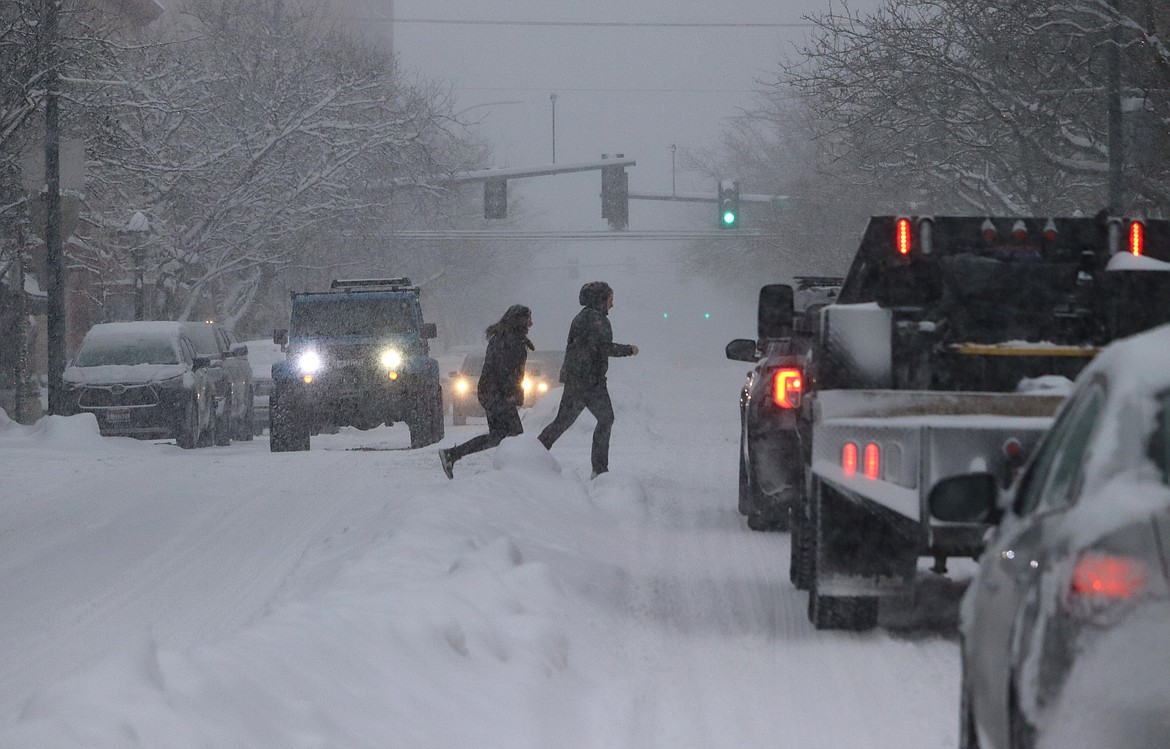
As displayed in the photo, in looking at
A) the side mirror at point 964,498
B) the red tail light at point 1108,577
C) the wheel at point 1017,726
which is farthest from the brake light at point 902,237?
the red tail light at point 1108,577

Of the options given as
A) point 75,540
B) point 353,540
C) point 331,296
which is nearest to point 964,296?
point 353,540

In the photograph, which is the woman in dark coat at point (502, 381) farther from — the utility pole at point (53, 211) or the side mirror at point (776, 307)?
the utility pole at point (53, 211)

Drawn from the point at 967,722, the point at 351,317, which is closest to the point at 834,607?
the point at 967,722

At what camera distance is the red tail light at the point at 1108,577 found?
2.94 metres

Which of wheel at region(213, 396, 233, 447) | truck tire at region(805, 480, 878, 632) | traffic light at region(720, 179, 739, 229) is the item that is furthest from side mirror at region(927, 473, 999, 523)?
traffic light at region(720, 179, 739, 229)

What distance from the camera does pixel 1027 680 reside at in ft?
11.0

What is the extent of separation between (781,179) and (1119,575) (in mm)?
62721

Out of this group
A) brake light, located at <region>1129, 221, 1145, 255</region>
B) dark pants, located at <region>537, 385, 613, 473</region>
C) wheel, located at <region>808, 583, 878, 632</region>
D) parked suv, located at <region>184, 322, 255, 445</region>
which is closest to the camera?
wheel, located at <region>808, 583, 878, 632</region>

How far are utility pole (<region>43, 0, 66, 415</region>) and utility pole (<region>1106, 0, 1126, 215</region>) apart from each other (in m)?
14.8

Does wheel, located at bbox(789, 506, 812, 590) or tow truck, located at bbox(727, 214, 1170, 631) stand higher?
tow truck, located at bbox(727, 214, 1170, 631)

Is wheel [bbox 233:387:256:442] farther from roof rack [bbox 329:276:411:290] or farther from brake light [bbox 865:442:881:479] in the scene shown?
brake light [bbox 865:442:881:479]

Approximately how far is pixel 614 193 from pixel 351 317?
44.8ft

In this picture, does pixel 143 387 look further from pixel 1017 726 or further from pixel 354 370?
Answer: pixel 1017 726

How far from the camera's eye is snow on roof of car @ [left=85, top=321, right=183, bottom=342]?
23703 millimetres
